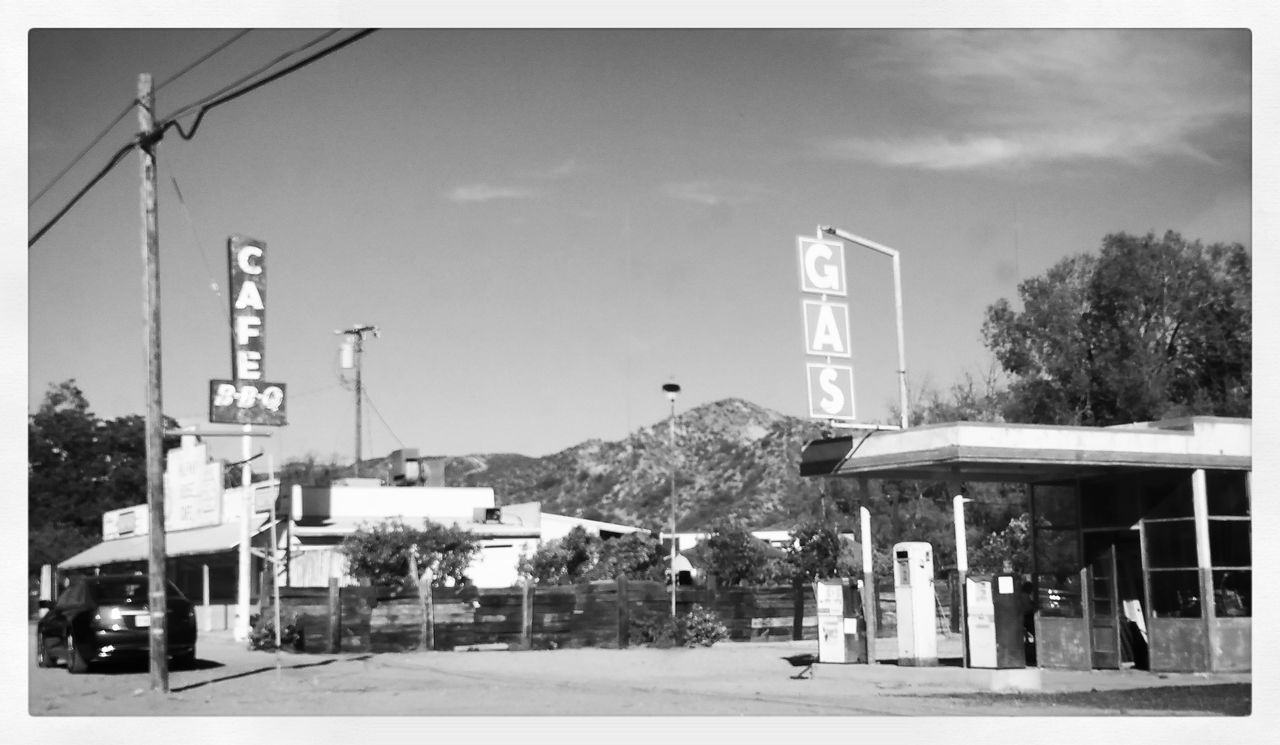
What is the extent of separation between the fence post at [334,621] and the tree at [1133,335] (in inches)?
1089

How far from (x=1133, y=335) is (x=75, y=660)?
114 feet

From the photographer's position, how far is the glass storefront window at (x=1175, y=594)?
2198 cm

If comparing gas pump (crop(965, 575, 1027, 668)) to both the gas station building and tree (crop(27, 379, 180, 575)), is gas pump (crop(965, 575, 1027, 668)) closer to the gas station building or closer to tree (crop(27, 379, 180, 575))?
the gas station building

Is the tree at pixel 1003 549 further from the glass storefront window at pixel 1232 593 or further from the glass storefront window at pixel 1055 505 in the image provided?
the glass storefront window at pixel 1232 593

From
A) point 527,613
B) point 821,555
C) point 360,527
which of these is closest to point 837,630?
point 527,613

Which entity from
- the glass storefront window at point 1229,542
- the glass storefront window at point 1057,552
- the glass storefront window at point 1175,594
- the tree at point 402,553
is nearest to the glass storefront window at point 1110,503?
the glass storefront window at point 1057,552

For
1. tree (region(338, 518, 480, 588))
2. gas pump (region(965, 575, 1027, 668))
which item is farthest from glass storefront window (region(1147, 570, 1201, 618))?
tree (region(338, 518, 480, 588))

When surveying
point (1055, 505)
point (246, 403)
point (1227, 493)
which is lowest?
point (1055, 505)

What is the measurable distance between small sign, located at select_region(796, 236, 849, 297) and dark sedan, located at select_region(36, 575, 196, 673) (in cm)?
A: 1113

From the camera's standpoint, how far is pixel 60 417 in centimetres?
4766

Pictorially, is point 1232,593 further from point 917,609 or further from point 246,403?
point 246,403

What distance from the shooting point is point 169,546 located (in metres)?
39.9
